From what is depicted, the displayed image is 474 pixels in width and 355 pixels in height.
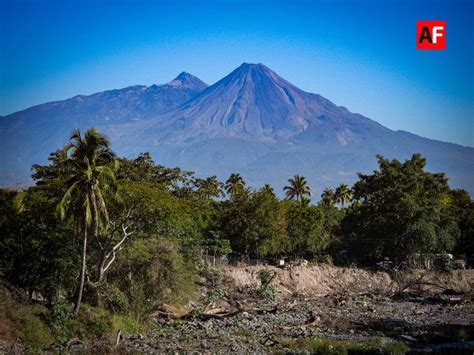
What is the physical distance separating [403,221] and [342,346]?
31.4 m

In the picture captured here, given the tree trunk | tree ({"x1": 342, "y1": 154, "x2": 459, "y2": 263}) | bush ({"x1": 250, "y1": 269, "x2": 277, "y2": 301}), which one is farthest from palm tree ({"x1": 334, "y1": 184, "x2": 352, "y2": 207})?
the tree trunk

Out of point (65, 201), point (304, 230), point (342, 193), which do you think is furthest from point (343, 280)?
point (342, 193)

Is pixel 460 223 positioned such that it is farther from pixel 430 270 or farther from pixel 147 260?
pixel 147 260

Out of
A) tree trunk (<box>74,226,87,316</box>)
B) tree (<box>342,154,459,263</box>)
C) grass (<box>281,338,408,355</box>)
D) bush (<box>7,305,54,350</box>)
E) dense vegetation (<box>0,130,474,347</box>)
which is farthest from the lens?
tree (<box>342,154,459,263</box>)

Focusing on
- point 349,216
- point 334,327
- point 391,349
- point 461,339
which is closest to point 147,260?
point 334,327

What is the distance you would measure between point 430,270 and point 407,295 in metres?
9.10

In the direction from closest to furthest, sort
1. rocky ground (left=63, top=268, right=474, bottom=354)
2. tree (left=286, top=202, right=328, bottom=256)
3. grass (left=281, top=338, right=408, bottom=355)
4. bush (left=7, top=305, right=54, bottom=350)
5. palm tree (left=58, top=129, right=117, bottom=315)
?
1. grass (left=281, top=338, right=408, bottom=355)
2. bush (left=7, top=305, right=54, bottom=350)
3. palm tree (left=58, top=129, right=117, bottom=315)
4. rocky ground (left=63, top=268, right=474, bottom=354)
5. tree (left=286, top=202, right=328, bottom=256)

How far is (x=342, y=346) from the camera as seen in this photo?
2644 centimetres

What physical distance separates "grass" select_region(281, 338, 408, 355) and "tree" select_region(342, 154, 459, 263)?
28.0 m

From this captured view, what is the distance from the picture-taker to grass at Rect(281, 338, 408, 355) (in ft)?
83.1

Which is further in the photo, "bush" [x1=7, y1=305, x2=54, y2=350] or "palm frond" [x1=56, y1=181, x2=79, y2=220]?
"bush" [x1=7, y1=305, x2=54, y2=350]

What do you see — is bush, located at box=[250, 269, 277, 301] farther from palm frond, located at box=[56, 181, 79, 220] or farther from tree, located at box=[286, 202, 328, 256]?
palm frond, located at box=[56, 181, 79, 220]

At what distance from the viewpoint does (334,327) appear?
106ft

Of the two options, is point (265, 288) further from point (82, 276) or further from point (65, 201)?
point (65, 201)
